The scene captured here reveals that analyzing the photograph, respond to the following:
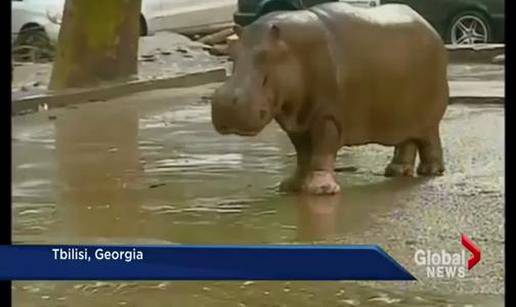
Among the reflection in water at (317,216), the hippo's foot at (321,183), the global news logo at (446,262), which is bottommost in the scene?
the global news logo at (446,262)

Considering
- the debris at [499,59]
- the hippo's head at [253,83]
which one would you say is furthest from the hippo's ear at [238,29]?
the debris at [499,59]

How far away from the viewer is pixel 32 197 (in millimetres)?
2693

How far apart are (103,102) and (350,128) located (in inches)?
24.9

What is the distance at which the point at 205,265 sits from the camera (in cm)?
262

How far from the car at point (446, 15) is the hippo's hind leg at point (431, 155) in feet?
0.81

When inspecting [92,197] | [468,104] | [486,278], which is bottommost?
[486,278]

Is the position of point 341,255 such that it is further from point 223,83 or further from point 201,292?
point 223,83

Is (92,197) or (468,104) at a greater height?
(468,104)

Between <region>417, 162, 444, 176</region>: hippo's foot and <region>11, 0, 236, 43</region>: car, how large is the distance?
2.00 ft

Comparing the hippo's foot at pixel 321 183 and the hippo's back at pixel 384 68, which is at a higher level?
the hippo's back at pixel 384 68

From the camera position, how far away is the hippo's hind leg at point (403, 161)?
2.80m
